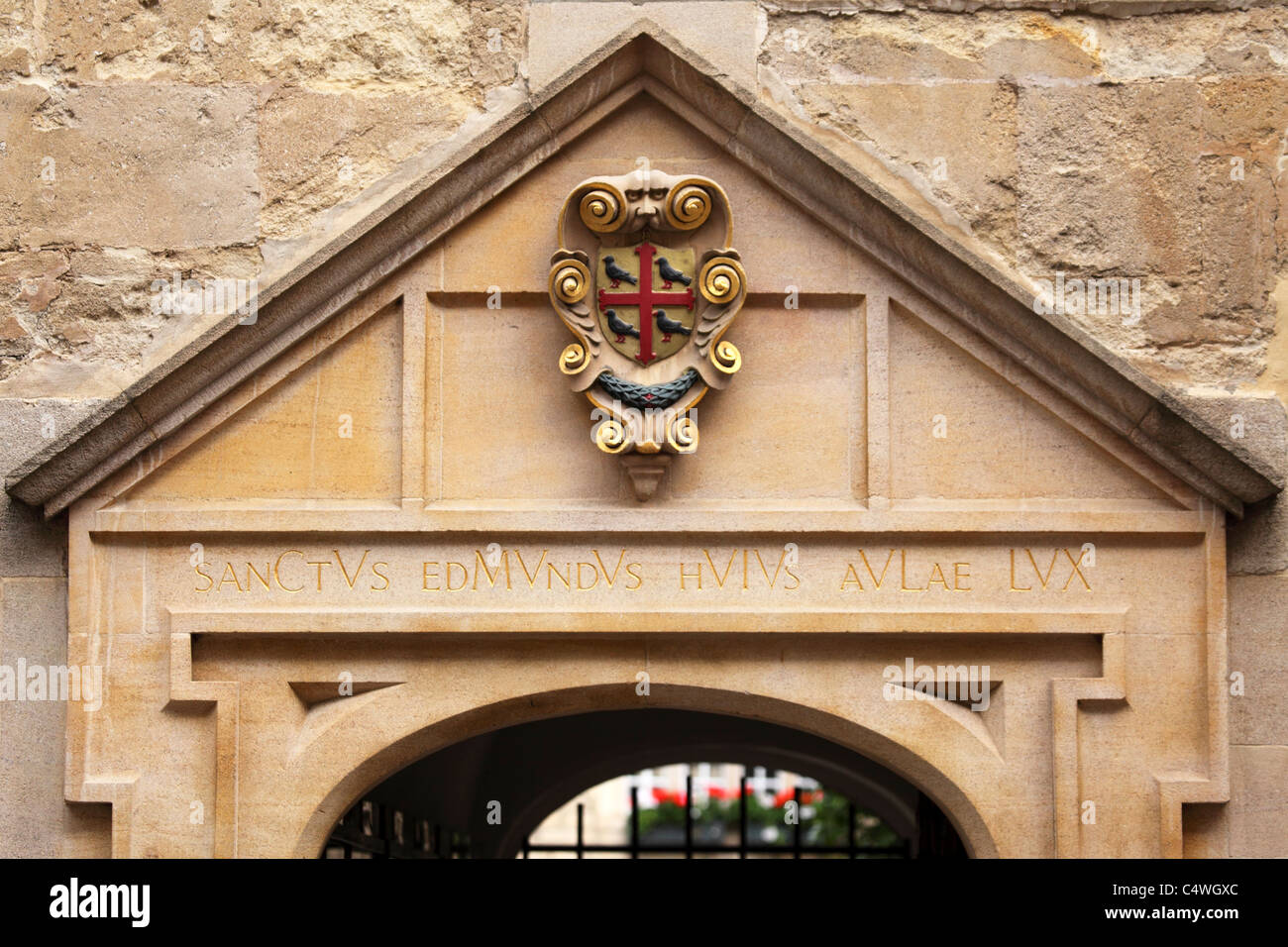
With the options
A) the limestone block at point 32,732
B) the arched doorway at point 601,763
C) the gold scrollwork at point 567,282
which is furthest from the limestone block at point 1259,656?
the arched doorway at point 601,763

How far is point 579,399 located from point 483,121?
2.83 feet

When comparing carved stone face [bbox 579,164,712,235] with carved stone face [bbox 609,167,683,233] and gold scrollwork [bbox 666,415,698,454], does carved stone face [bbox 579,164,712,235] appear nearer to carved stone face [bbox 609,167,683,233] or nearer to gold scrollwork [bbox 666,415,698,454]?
carved stone face [bbox 609,167,683,233]

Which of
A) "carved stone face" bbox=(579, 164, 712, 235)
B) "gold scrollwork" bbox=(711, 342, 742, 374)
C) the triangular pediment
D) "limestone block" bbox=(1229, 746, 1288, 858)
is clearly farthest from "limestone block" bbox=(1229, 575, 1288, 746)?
"carved stone face" bbox=(579, 164, 712, 235)

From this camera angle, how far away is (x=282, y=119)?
4.84 m

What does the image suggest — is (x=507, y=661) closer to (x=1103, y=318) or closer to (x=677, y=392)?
(x=677, y=392)

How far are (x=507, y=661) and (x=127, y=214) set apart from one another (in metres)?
1.70

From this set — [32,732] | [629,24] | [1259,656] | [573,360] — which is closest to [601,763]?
[32,732]

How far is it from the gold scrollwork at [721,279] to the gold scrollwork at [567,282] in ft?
1.10

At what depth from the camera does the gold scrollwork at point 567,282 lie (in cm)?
455

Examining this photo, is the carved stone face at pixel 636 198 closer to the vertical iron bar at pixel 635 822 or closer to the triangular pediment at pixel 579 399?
the triangular pediment at pixel 579 399

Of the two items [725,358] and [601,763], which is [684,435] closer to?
[725,358]

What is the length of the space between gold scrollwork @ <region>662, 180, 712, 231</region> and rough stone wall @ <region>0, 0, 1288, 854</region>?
440 mm

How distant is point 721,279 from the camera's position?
4.55 meters
